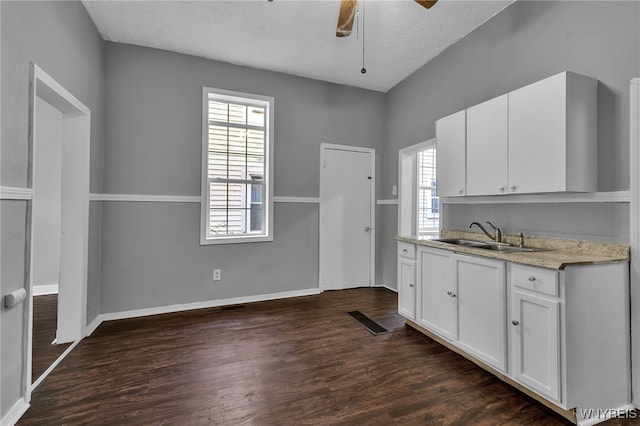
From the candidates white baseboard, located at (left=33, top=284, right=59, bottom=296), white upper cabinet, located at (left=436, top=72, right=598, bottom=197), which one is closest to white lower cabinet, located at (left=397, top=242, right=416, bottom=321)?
white upper cabinet, located at (left=436, top=72, right=598, bottom=197)

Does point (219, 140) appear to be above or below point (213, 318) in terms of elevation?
above

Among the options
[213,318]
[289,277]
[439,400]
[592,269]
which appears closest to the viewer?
→ [592,269]

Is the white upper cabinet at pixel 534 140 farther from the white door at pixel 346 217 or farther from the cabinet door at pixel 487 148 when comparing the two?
the white door at pixel 346 217

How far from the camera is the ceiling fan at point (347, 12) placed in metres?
2.03

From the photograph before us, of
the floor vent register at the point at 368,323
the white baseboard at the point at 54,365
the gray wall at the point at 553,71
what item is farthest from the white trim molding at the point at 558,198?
the white baseboard at the point at 54,365

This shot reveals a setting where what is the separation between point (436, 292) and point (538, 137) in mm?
1448

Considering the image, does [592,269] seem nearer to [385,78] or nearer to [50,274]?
[385,78]

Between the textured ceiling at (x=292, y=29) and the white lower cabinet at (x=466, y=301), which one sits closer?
the white lower cabinet at (x=466, y=301)

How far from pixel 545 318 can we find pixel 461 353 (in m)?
0.86

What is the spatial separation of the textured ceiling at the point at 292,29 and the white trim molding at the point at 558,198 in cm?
175

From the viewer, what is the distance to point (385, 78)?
13.3 feet

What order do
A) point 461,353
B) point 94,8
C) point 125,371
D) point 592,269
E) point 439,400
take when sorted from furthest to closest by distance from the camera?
1. point 94,8
2. point 461,353
3. point 125,371
4. point 439,400
5. point 592,269

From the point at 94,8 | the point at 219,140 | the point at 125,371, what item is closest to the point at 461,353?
the point at 125,371

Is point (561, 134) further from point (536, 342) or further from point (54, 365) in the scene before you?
point (54, 365)
